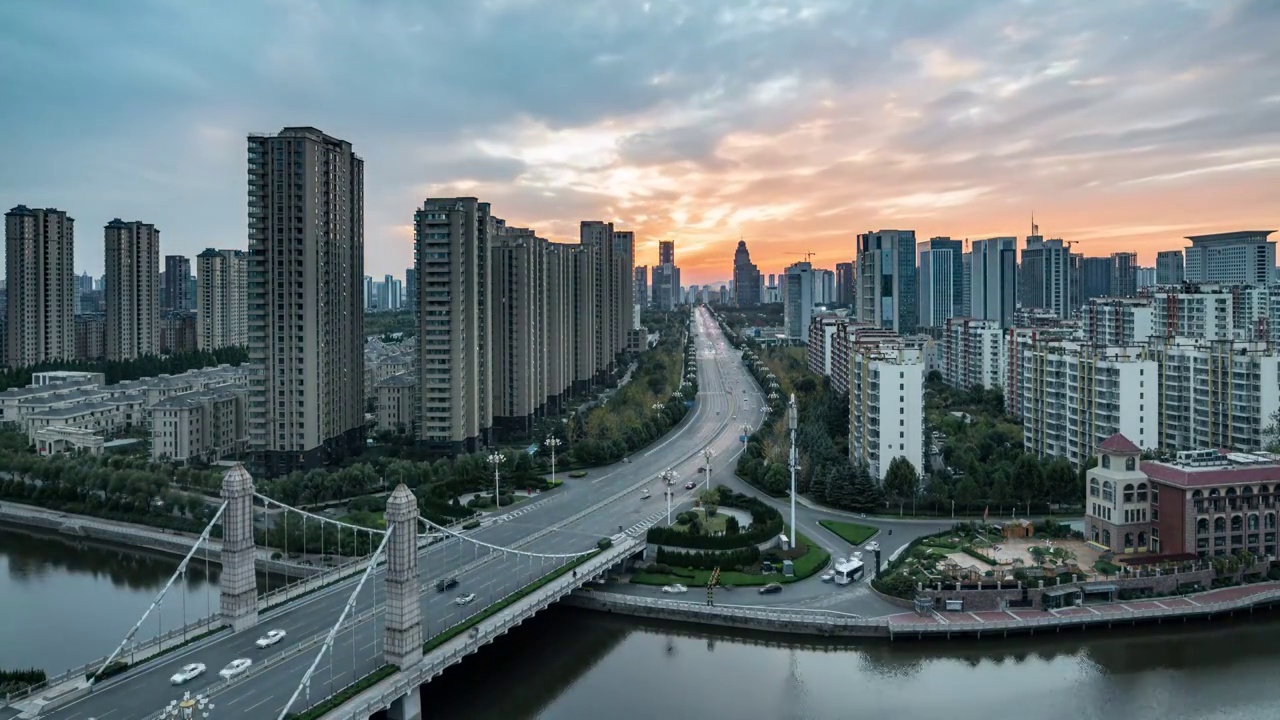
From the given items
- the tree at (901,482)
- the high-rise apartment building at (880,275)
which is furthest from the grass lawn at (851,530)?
the high-rise apartment building at (880,275)

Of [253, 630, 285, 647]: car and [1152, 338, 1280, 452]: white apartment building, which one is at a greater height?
[1152, 338, 1280, 452]: white apartment building

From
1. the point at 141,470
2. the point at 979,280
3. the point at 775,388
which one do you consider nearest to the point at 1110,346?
the point at 775,388

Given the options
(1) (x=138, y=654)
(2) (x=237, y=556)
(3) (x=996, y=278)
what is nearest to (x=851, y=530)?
(2) (x=237, y=556)

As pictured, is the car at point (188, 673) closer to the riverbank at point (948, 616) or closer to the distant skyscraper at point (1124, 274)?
the riverbank at point (948, 616)

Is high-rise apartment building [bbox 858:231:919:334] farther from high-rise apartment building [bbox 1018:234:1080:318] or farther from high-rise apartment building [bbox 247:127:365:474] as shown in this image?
high-rise apartment building [bbox 247:127:365:474]

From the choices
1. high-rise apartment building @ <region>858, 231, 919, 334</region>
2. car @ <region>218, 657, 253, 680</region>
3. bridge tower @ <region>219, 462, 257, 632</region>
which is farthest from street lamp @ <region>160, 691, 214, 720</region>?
high-rise apartment building @ <region>858, 231, 919, 334</region>

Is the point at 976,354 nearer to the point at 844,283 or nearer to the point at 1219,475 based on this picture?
the point at 1219,475
